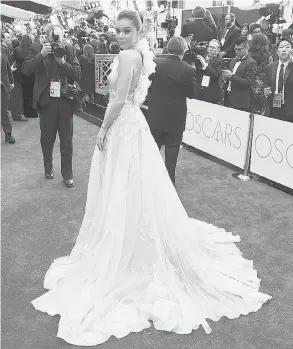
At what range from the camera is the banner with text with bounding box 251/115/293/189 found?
499 centimetres

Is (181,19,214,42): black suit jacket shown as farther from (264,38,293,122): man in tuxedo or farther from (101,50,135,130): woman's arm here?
(101,50,135,130): woman's arm

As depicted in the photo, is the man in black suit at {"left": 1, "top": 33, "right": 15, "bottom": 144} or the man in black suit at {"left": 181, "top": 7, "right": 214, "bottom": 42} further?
the man in black suit at {"left": 181, "top": 7, "right": 214, "bottom": 42}

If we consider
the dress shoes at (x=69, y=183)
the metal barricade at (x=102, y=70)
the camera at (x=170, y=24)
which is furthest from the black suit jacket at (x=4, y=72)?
the camera at (x=170, y=24)

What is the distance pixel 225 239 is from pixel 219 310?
3.56ft

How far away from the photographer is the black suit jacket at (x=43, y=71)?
4770 millimetres

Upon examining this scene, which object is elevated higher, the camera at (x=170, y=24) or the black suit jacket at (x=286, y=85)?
the camera at (x=170, y=24)

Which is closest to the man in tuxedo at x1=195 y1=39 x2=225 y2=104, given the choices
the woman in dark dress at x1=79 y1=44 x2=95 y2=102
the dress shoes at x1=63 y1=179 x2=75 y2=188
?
the dress shoes at x1=63 y1=179 x2=75 y2=188

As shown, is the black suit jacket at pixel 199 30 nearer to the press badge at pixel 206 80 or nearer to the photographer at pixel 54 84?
the press badge at pixel 206 80

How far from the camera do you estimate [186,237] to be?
3230 millimetres

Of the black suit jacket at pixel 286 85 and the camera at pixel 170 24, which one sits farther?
the camera at pixel 170 24

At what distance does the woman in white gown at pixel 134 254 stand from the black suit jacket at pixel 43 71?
2.07m

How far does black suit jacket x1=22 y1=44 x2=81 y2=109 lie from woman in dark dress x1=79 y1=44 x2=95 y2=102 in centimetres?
538

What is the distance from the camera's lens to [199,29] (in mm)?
7480

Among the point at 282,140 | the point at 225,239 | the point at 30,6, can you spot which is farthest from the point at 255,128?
the point at 30,6
